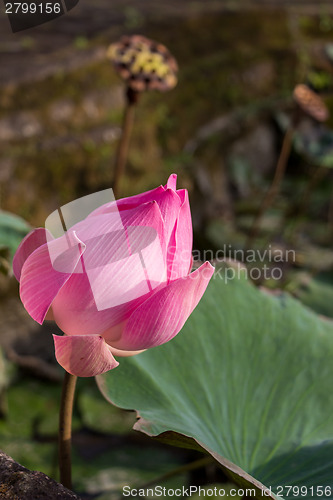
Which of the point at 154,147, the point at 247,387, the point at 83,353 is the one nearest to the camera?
the point at 83,353

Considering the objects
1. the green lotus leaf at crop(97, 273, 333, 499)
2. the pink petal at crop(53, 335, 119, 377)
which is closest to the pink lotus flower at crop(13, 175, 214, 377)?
the pink petal at crop(53, 335, 119, 377)

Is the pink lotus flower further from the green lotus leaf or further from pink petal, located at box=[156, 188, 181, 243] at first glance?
the green lotus leaf

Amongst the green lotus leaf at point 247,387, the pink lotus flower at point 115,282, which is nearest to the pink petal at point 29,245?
the pink lotus flower at point 115,282

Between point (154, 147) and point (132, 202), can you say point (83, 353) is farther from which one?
point (154, 147)

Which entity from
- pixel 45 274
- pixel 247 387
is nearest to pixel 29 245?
pixel 45 274

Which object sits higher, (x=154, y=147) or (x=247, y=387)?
(x=247, y=387)

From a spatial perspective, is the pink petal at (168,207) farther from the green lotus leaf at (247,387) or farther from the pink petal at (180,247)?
the green lotus leaf at (247,387)
